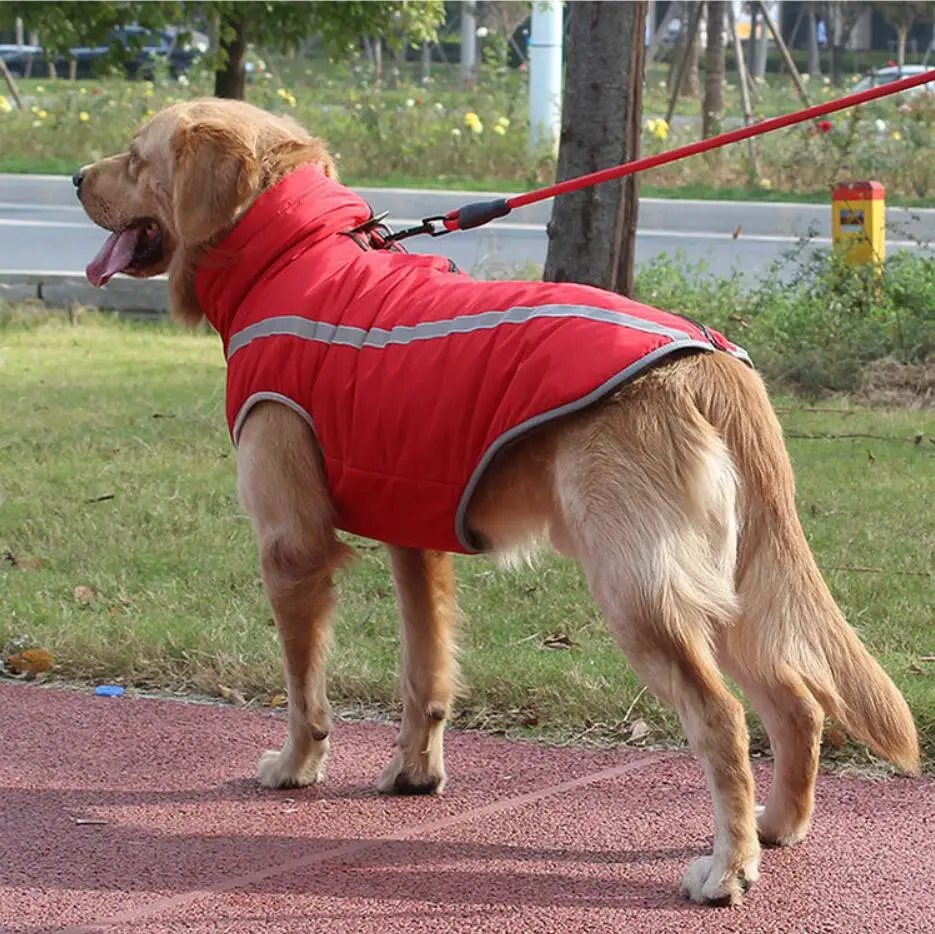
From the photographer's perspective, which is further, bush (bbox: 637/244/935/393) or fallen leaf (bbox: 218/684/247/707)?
bush (bbox: 637/244/935/393)

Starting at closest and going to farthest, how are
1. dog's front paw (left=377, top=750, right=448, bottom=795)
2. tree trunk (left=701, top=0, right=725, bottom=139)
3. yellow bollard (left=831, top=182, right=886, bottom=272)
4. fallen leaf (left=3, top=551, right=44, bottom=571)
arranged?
dog's front paw (left=377, top=750, right=448, bottom=795) < fallen leaf (left=3, top=551, right=44, bottom=571) < yellow bollard (left=831, top=182, right=886, bottom=272) < tree trunk (left=701, top=0, right=725, bottom=139)

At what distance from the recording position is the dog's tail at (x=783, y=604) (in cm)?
353

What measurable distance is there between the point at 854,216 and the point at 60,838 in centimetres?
815

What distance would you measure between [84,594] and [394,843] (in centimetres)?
233

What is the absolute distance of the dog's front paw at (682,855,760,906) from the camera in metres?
3.48

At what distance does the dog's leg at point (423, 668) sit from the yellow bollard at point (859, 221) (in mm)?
6957

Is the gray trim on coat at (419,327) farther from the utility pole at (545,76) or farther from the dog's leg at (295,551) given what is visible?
the utility pole at (545,76)

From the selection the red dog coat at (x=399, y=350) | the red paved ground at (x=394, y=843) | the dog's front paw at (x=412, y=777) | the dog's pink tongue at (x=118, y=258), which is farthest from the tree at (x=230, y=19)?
the dog's front paw at (x=412, y=777)

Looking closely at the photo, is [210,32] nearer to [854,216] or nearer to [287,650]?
[854,216]

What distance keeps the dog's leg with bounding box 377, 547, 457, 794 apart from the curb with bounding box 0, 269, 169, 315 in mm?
8328

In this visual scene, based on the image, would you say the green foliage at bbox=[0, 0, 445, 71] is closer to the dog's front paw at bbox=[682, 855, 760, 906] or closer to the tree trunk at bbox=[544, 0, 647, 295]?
the tree trunk at bbox=[544, 0, 647, 295]

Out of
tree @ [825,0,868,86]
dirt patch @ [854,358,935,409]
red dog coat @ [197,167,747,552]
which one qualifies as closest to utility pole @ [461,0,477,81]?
tree @ [825,0,868,86]

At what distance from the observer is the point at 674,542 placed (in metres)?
3.38

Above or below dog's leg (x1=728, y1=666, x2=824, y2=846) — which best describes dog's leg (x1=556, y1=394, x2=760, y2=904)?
above
